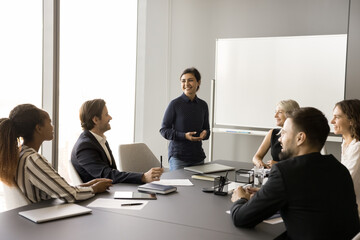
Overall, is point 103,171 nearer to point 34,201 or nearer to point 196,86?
point 34,201

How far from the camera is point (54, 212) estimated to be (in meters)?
2.12

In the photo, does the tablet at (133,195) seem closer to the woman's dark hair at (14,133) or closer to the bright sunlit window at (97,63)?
the woman's dark hair at (14,133)

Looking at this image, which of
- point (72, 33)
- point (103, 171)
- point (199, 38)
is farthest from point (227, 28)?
point (103, 171)

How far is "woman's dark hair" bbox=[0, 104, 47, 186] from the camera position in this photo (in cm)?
221

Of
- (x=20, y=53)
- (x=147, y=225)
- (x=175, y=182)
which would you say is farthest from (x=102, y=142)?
(x=20, y=53)

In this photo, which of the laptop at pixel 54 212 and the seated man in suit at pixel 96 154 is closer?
the laptop at pixel 54 212

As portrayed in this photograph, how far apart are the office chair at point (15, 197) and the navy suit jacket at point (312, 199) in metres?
1.34

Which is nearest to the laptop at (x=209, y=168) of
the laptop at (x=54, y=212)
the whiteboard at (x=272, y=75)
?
the laptop at (x=54, y=212)

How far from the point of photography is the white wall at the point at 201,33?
5301mm

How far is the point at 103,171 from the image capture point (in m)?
2.90

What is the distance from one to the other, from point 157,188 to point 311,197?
1.15m

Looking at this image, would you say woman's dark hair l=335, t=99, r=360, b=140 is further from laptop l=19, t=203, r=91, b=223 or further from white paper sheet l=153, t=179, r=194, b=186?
laptop l=19, t=203, r=91, b=223

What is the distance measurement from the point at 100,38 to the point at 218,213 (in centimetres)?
388

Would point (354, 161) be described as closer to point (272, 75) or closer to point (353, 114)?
point (353, 114)
